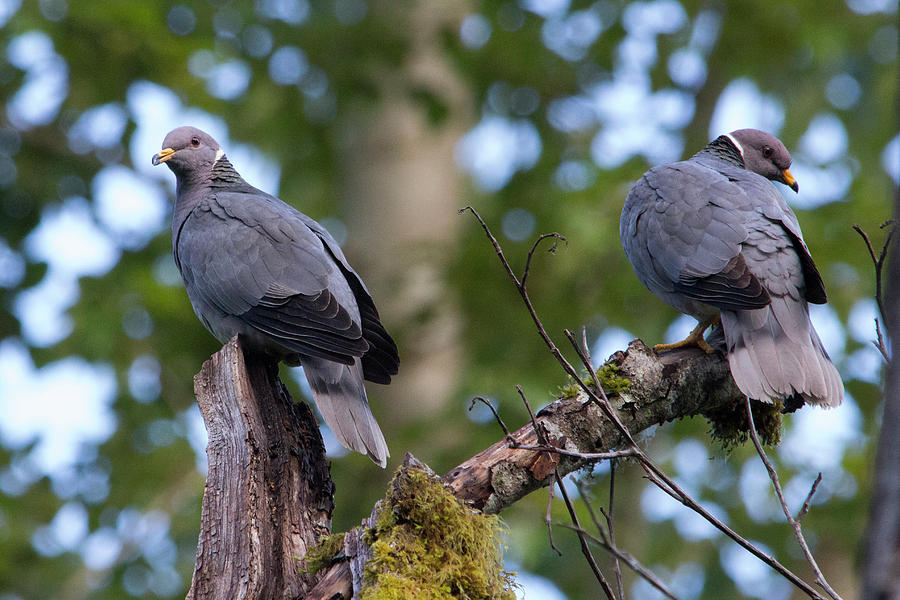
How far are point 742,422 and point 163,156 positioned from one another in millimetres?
3220

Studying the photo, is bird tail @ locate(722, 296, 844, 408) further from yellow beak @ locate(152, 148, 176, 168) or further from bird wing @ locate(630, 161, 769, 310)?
yellow beak @ locate(152, 148, 176, 168)

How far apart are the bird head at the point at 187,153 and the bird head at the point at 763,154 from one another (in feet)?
9.42

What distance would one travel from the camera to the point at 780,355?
333cm

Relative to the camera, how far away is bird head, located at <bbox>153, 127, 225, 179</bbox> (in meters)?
4.86

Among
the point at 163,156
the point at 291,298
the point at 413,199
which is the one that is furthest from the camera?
the point at 413,199

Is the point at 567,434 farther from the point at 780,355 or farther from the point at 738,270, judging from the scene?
the point at 738,270

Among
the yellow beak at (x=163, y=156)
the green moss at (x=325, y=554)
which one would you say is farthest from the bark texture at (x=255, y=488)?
the yellow beak at (x=163, y=156)

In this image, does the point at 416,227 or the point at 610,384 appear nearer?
the point at 610,384

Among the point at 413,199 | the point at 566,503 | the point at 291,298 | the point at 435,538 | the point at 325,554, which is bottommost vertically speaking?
the point at 325,554

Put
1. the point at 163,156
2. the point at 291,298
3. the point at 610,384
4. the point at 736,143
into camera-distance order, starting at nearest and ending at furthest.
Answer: the point at 610,384 → the point at 291,298 → the point at 163,156 → the point at 736,143

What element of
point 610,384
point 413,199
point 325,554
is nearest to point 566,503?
point 610,384

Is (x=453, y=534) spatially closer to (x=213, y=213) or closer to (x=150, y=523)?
(x=213, y=213)

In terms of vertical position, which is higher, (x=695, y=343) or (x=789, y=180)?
(x=789, y=180)

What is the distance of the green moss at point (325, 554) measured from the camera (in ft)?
8.87
